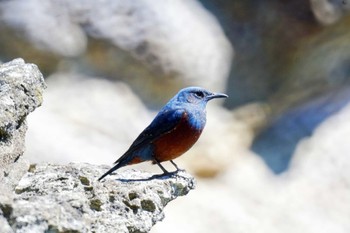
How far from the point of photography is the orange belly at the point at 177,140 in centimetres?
557

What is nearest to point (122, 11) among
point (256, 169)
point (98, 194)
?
point (256, 169)

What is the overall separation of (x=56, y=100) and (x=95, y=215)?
24.0 feet

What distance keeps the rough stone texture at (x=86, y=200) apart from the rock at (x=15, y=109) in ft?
0.33

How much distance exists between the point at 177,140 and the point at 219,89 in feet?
20.6

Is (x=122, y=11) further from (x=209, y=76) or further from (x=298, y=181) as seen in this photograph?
(x=298, y=181)

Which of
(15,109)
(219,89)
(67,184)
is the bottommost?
(219,89)

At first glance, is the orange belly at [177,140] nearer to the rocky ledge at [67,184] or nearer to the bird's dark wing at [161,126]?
the bird's dark wing at [161,126]

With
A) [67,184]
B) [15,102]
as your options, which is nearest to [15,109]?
[15,102]

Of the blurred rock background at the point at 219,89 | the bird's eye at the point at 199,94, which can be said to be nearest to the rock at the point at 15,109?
the bird's eye at the point at 199,94

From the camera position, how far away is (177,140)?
5.57 meters

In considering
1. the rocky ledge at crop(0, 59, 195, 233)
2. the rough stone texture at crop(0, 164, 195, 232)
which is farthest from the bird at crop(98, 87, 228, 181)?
the rocky ledge at crop(0, 59, 195, 233)

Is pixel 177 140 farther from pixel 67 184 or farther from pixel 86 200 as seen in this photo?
pixel 86 200

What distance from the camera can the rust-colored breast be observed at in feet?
18.3

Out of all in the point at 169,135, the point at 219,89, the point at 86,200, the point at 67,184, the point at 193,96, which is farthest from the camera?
the point at 219,89
